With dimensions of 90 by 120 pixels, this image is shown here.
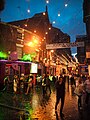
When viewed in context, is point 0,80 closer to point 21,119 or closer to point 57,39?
point 21,119

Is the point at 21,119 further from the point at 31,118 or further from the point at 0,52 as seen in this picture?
the point at 0,52

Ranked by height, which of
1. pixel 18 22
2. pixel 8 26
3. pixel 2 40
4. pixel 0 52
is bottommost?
pixel 0 52

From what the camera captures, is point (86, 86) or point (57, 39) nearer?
point (86, 86)

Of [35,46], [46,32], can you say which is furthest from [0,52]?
[46,32]

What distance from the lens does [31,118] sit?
28.4 feet

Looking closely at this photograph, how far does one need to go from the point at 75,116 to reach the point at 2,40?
62.0 feet

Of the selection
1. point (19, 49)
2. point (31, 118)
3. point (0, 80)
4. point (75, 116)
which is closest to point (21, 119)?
point (31, 118)

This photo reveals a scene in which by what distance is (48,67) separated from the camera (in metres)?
39.4

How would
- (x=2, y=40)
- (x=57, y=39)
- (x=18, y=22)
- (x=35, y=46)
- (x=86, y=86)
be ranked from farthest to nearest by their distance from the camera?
(x=57, y=39) < (x=18, y=22) < (x=35, y=46) < (x=2, y=40) < (x=86, y=86)

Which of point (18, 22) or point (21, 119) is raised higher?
point (18, 22)

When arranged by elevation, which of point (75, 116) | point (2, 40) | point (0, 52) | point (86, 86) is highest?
point (2, 40)

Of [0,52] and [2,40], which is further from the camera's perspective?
[2,40]

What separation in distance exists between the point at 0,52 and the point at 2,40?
8.72 feet

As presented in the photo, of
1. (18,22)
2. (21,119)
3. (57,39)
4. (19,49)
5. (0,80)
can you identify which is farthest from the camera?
(57,39)
